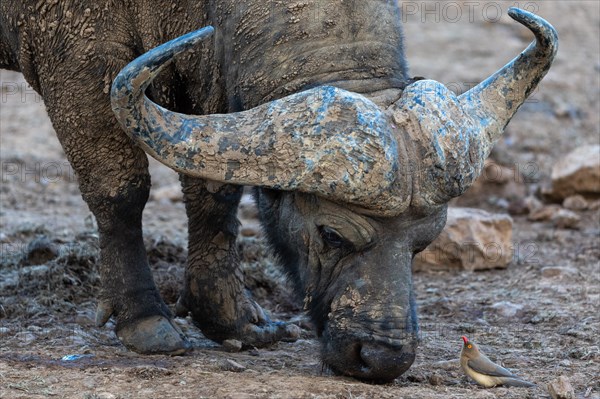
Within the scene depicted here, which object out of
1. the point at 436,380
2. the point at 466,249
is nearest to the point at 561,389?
the point at 436,380

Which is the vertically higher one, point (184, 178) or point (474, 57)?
point (474, 57)

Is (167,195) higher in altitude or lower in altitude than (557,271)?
higher

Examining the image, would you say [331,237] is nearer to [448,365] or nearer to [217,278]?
[448,365]

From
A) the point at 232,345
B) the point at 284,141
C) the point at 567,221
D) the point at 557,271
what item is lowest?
the point at 232,345

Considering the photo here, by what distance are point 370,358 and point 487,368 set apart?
→ 2.10ft

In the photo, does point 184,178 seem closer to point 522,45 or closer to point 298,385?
point 298,385

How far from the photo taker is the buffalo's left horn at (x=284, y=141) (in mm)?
4734

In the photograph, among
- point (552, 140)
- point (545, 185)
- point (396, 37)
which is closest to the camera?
point (396, 37)

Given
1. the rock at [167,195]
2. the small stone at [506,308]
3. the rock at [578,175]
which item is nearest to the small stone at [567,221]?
the rock at [578,175]

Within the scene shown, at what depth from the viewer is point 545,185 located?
10.2m

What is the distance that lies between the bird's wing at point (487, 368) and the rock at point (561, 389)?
0.27 meters

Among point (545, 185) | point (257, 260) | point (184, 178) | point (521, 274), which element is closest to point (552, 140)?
point (545, 185)

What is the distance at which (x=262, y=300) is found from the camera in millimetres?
7355

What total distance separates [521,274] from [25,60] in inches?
150
